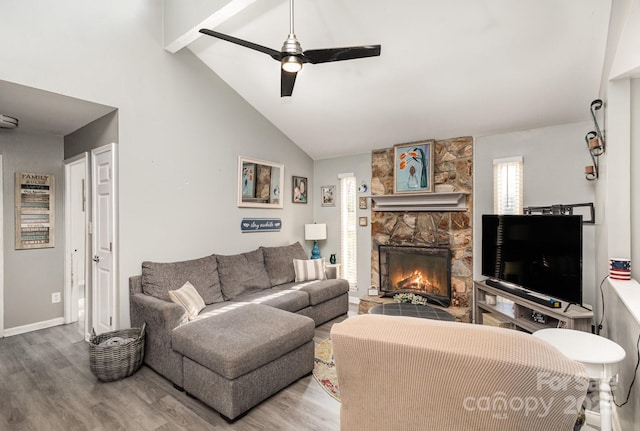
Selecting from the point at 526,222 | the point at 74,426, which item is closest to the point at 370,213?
the point at 526,222

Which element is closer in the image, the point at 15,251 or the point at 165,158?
the point at 165,158

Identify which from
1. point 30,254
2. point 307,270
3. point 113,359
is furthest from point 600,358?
point 30,254

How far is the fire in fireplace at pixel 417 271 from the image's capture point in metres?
4.14

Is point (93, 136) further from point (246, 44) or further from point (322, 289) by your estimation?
point (322, 289)

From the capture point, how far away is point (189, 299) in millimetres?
2904

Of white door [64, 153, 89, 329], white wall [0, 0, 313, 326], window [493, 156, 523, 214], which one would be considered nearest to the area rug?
white wall [0, 0, 313, 326]

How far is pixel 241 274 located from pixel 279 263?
662 millimetres

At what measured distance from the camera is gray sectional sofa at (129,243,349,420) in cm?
216

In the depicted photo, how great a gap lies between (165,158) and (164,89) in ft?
2.41

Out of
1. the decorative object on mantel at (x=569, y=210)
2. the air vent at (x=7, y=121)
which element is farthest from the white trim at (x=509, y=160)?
the air vent at (x=7, y=121)

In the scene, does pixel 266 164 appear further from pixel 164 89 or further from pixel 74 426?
pixel 74 426

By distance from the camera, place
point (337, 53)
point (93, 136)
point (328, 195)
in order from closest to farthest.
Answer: point (337, 53)
point (93, 136)
point (328, 195)

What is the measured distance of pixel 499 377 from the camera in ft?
2.85

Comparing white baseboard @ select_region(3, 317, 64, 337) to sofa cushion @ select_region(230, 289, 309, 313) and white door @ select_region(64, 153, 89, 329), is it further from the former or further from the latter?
sofa cushion @ select_region(230, 289, 309, 313)
